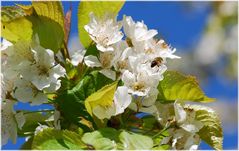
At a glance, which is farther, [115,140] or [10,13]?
[10,13]

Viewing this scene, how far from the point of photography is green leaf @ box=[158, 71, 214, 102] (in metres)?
1.12

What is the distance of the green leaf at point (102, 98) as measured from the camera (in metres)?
0.98

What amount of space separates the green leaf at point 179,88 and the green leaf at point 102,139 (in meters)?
0.16

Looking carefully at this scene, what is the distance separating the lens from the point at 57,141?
38.4 inches

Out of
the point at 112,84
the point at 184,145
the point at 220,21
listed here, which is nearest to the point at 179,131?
the point at 184,145

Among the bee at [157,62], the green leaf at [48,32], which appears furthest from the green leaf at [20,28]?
the bee at [157,62]

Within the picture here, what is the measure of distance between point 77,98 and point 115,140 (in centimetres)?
12

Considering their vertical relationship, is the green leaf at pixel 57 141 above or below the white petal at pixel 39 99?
below

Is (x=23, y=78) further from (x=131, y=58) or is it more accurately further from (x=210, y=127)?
(x=210, y=127)

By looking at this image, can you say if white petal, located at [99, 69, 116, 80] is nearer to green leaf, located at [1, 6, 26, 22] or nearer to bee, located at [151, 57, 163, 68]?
bee, located at [151, 57, 163, 68]

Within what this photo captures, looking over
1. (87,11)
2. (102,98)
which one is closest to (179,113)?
(102,98)

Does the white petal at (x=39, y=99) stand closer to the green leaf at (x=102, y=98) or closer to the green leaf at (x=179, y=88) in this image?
the green leaf at (x=102, y=98)

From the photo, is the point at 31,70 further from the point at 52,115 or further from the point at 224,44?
the point at 224,44

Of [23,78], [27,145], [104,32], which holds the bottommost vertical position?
[27,145]
